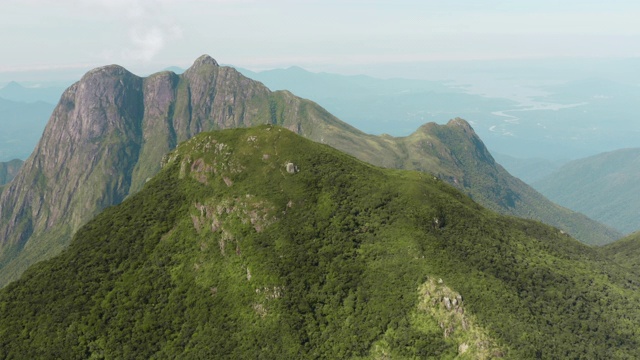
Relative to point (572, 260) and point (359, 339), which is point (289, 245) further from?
point (572, 260)

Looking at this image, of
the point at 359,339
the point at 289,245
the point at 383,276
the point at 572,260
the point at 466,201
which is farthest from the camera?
the point at 466,201

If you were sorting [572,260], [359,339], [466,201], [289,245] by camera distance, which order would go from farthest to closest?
[466,201], [572,260], [289,245], [359,339]

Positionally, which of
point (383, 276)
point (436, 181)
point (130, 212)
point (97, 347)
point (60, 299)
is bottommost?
point (97, 347)

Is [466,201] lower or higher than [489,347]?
higher

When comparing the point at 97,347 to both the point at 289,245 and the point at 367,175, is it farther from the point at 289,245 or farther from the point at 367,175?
the point at 367,175

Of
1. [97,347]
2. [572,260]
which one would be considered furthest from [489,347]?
[97,347]

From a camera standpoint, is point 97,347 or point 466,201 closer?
point 97,347
